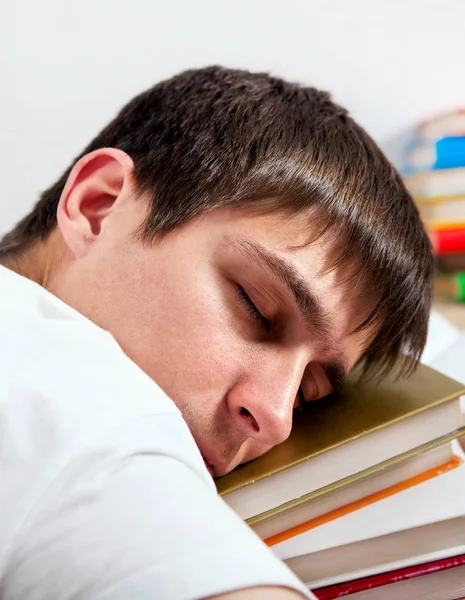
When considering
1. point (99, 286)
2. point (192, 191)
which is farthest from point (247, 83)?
point (99, 286)

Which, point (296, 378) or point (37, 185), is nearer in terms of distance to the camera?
point (296, 378)

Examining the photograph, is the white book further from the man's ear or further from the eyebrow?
the man's ear

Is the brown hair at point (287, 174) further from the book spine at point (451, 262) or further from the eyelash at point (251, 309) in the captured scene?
the book spine at point (451, 262)

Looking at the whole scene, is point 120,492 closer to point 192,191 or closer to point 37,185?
point 192,191

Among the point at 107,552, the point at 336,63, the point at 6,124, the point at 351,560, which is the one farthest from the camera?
the point at 336,63

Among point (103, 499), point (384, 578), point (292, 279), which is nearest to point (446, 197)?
point (292, 279)

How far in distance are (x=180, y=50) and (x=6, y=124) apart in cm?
30

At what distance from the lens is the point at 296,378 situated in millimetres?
454

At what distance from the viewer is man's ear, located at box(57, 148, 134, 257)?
1.63ft

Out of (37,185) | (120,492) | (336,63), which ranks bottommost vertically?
(120,492)

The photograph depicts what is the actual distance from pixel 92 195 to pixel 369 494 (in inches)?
13.9

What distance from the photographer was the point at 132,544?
230mm

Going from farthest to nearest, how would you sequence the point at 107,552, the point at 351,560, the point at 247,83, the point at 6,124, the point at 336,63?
the point at 336,63, the point at 6,124, the point at 247,83, the point at 351,560, the point at 107,552

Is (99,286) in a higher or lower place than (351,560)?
higher
